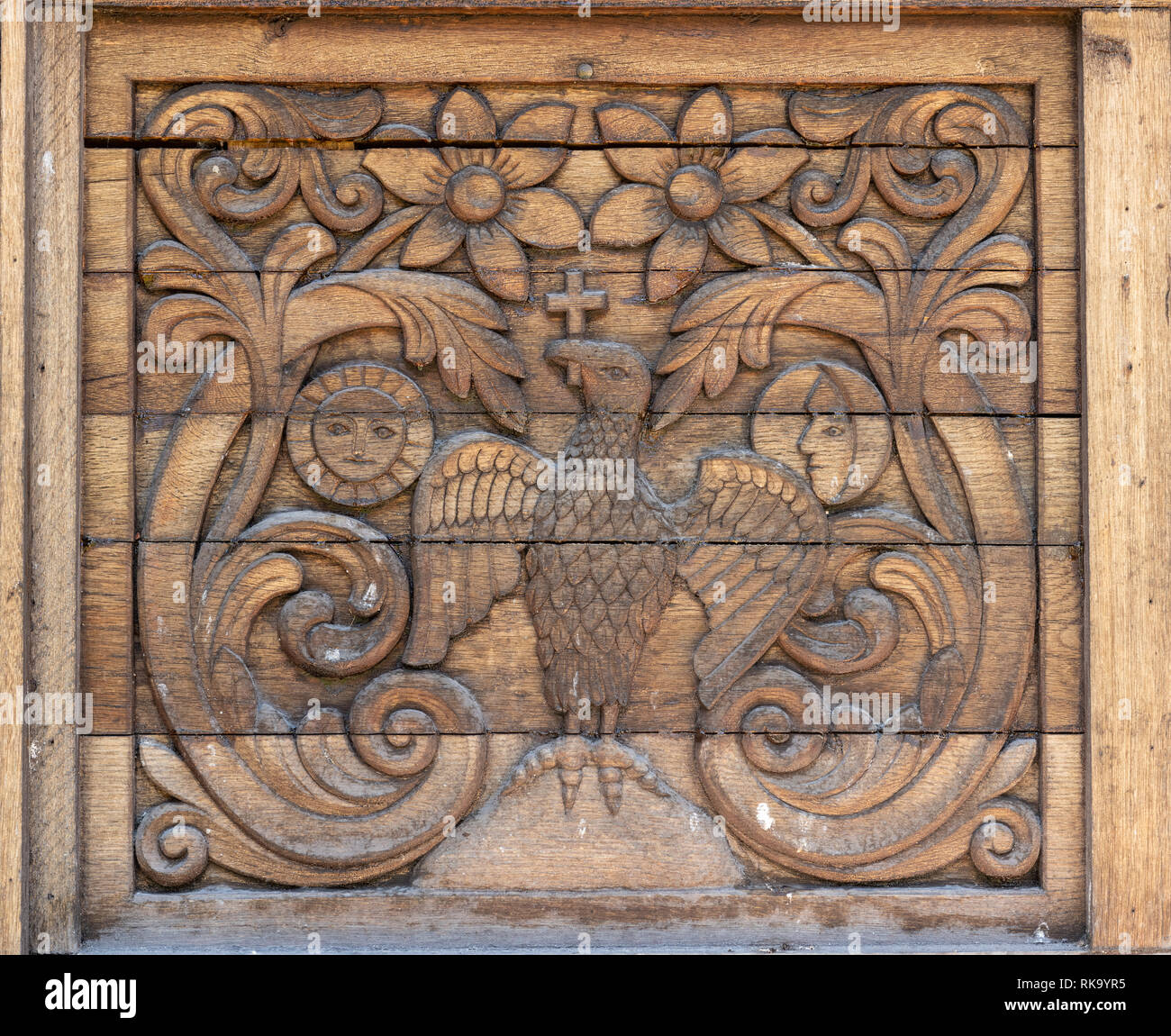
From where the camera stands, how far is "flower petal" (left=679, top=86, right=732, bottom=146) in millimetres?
1954

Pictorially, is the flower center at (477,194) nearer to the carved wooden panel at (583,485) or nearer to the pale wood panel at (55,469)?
the carved wooden panel at (583,485)

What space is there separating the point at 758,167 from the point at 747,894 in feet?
4.04

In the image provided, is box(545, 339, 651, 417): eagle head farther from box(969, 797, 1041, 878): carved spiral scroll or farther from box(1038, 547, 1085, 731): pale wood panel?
box(969, 797, 1041, 878): carved spiral scroll

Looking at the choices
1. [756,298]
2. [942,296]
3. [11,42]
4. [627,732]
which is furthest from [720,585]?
[11,42]

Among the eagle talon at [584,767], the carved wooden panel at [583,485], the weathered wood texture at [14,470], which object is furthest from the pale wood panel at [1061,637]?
the weathered wood texture at [14,470]

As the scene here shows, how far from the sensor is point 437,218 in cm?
196

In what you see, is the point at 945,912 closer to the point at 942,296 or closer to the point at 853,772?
the point at 853,772

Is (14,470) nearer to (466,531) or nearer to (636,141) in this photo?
(466,531)

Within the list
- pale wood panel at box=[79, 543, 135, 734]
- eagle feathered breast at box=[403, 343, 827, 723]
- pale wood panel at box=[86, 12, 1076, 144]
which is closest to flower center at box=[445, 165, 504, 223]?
pale wood panel at box=[86, 12, 1076, 144]

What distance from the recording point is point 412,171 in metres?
1.96

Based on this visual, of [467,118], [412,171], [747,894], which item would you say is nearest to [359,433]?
[412,171]

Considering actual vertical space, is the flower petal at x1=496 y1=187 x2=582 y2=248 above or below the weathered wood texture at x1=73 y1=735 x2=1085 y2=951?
above

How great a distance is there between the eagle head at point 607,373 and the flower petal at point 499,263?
0.40 feet

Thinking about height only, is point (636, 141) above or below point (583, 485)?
above
